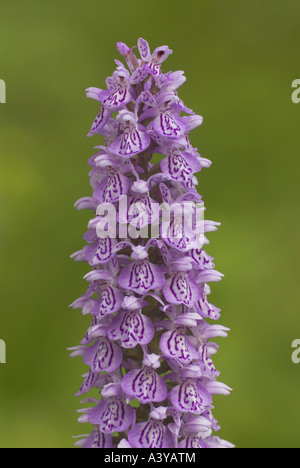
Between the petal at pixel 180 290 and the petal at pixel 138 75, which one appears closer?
the petal at pixel 180 290

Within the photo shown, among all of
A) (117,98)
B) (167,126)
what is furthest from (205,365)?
(117,98)

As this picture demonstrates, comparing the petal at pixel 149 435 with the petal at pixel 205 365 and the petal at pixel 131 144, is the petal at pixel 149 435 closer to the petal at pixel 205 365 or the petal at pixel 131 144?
the petal at pixel 205 365

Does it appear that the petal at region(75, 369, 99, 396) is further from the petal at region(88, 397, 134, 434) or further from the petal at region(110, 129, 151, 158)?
the petal at region(110, 129, 151, 158)

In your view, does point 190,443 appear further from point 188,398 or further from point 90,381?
point 90,381

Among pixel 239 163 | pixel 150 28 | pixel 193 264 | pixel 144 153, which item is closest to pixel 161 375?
pixel 193 264

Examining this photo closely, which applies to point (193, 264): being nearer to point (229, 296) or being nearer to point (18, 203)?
point (229, 296)

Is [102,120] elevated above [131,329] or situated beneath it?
elevated above

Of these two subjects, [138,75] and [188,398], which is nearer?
[188,398]

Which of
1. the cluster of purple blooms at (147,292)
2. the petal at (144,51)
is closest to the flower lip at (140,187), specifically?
the cluster of purple blooms at (147,292)
